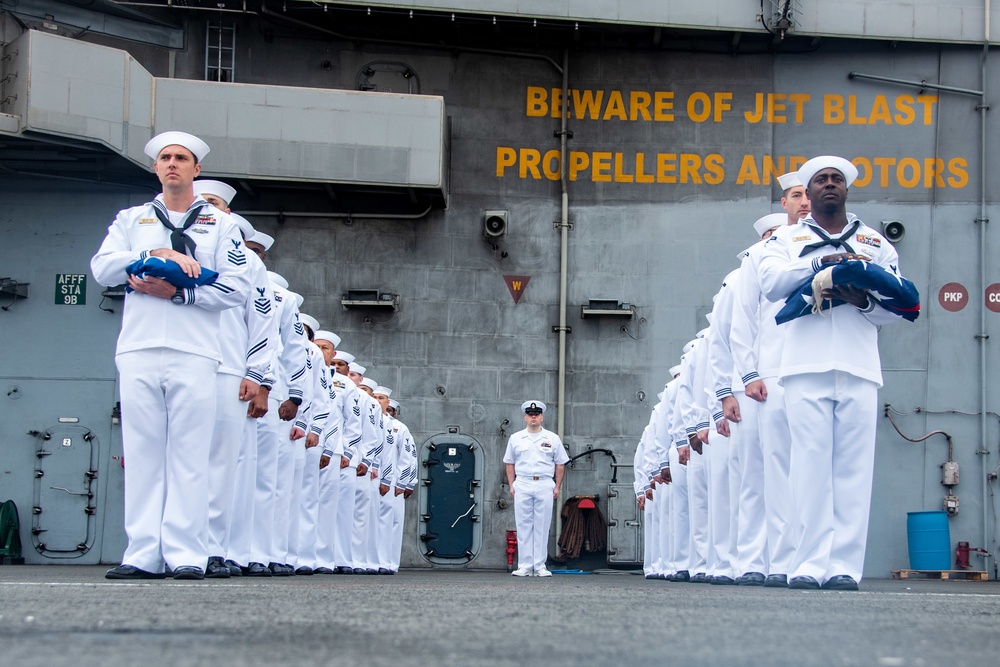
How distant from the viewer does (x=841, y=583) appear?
5.97m

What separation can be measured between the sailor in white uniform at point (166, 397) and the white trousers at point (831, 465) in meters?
2.95

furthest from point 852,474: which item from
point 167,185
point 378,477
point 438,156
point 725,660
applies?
point 438,156

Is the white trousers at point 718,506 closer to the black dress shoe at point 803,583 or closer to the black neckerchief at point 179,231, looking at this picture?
the black dress shoe at point 803,583

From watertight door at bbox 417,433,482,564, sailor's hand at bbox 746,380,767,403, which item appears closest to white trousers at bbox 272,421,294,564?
sailor's hand at bbox 746,380,767,403

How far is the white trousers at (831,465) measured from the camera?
6.22 meters

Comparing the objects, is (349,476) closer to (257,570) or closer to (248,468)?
(257,570)

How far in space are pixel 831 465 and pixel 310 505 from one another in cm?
670

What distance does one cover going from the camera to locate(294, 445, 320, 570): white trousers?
1188 cm

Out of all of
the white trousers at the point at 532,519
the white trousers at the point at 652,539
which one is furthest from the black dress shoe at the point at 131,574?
the white trousers at the point at 652,539

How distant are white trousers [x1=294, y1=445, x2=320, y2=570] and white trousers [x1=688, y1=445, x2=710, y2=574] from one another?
11.5 feet

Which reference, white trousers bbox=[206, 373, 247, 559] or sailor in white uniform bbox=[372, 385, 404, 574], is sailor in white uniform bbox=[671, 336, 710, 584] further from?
sailor in white uniform bbox=[372, 385, 404, 574]

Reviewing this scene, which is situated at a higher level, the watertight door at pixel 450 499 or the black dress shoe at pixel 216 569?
the black dress shoe at pixel 216 569

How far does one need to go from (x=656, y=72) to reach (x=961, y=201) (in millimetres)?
5091

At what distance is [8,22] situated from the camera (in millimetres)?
17172
